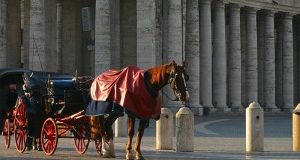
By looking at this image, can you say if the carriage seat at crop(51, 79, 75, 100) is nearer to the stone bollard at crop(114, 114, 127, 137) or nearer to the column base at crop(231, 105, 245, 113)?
the stone bollard at crop(114, 114, 127, 137)

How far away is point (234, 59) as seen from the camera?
70.2m

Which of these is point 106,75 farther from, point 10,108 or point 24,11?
→ point 24,11

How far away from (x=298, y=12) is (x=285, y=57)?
7.31 meters

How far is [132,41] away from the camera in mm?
66062

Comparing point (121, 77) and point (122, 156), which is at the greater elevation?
point (121, 77)

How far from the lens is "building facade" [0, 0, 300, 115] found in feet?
189

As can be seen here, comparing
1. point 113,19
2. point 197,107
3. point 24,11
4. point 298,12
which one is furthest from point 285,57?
point 24,11

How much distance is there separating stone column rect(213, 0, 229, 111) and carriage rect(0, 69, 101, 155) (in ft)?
159

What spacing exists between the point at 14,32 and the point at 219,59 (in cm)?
2337

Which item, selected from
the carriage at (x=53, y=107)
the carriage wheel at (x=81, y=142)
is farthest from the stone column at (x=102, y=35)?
the carriage wheel at (x=81, y=142)

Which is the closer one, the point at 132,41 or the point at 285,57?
the point at 132,41

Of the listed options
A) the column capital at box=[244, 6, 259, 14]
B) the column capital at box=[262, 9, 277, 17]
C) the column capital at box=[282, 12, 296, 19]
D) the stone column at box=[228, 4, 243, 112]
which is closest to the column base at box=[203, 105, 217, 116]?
the stone column at box=[228, 4, 243, 112]

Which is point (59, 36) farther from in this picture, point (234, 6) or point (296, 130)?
point (296, 130)

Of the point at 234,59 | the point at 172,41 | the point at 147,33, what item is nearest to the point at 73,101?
the point at 147,33
